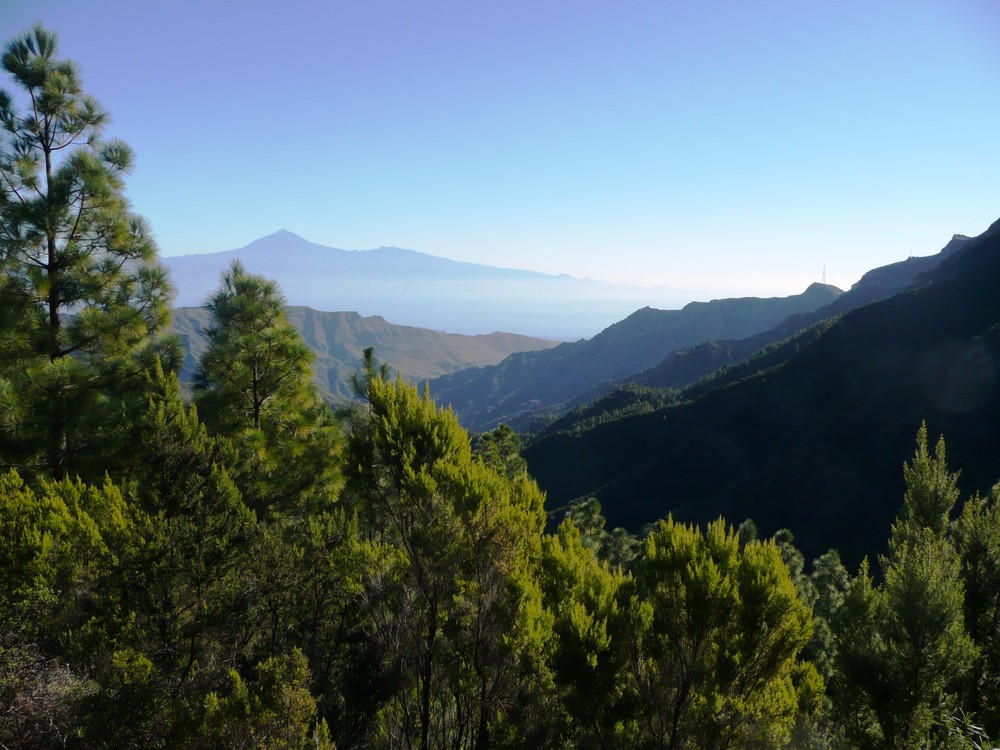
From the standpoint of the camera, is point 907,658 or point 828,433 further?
point 828,433

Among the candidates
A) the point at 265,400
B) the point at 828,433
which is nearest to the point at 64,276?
the point at 265,400

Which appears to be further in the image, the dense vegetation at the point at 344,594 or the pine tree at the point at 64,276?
the pine tree at the point at 64,276

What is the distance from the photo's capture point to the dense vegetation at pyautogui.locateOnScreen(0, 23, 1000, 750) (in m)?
9.55

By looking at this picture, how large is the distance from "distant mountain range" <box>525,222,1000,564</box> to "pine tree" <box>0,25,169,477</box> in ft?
295

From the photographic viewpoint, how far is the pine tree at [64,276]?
13361 mm

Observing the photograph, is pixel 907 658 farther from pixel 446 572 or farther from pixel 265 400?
pixel 265 400

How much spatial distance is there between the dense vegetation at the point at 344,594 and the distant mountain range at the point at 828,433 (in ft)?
266

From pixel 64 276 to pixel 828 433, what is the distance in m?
122

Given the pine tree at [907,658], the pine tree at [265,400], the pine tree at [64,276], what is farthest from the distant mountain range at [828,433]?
the pine tree at [64,276]

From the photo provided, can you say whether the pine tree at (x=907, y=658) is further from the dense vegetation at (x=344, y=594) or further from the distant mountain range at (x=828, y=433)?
the distant mountain range at (x=828, y=433)

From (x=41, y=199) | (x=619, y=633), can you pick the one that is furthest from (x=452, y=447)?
(x=41, y=199)

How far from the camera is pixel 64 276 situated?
47.0 feet

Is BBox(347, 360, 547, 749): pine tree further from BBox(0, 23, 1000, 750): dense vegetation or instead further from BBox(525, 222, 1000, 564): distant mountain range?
BBox(525, 222, 1000, 564): distant mountain range

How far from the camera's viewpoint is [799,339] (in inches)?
6742
